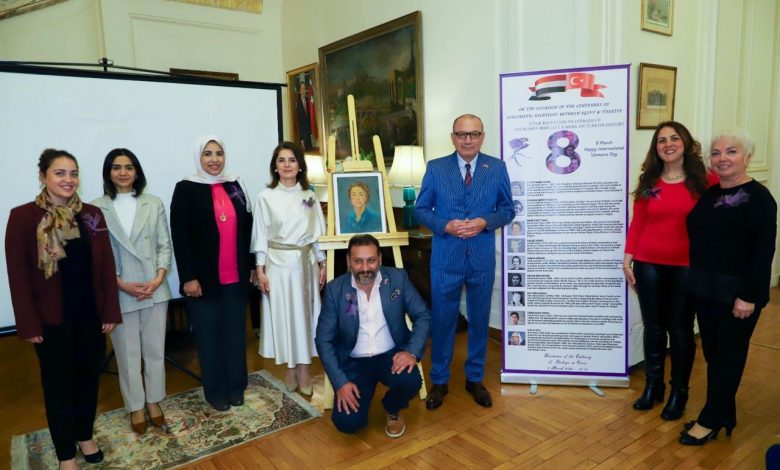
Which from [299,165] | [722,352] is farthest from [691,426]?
[299,165]

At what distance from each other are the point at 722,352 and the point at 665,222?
0.66 metres

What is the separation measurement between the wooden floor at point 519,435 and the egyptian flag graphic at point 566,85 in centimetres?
177

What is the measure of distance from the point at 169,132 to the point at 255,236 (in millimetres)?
1092

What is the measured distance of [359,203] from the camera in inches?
123

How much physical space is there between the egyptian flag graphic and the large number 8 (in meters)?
0.23

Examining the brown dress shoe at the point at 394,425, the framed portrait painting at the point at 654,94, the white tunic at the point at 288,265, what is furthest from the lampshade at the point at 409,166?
the brown dress shoe at the point at 394,425

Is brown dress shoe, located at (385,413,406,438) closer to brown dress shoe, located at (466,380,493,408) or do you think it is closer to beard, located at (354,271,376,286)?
brown dress shoe, located at (466,380,493,408)

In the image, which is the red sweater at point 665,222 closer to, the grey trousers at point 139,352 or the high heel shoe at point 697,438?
the high heel shoe at point 697,438

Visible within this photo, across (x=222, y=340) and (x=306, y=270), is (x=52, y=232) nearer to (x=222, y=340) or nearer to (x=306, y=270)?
(x=222, y=340)

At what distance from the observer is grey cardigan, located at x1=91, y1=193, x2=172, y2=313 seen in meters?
2.65

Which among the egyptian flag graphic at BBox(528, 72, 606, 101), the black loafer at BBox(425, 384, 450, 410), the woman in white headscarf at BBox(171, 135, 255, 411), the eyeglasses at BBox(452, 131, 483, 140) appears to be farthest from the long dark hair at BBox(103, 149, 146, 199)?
the egyptian flag graphic at BBox(528, 72, 606, 101)

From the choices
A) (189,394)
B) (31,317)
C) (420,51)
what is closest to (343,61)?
(420,51)

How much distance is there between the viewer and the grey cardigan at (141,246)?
2.65 m

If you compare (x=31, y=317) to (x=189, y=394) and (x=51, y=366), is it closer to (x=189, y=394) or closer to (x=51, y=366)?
(x=51, y=366)
